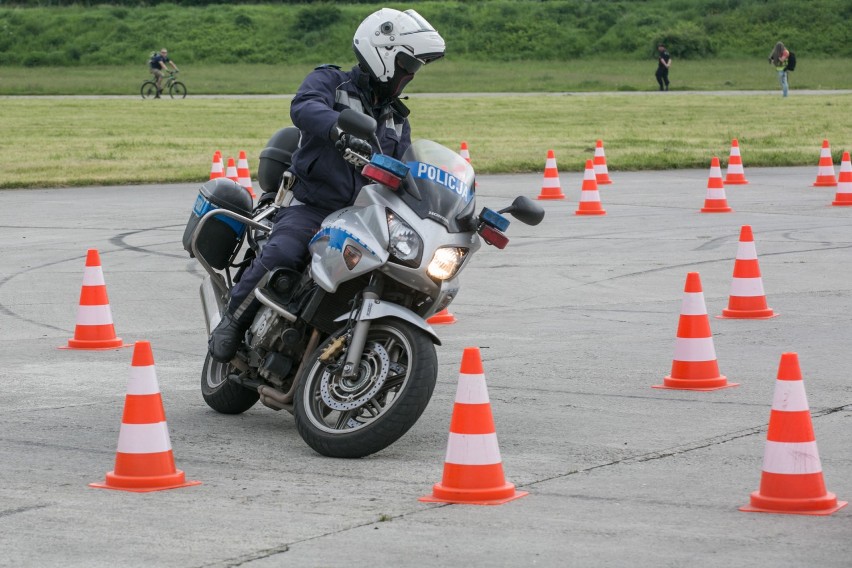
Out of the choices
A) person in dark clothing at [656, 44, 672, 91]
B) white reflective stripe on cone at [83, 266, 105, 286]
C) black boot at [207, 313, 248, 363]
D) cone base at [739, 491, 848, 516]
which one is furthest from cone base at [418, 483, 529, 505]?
person in dark clothing at [656, 44, 672, 91]

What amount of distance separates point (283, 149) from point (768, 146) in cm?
2171

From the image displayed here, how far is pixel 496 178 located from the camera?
22.8 metres

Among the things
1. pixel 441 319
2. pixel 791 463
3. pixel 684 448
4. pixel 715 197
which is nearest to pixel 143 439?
pixel 684 448

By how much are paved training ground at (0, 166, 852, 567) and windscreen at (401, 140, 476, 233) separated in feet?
3.31

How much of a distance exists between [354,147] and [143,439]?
60.5 inches

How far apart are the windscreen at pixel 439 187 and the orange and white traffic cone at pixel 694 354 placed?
197 cm

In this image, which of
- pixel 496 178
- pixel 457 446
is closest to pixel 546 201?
pixel 496 178

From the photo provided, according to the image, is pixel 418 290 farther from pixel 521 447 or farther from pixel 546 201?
pixel 546 201

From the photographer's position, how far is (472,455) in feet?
18.7

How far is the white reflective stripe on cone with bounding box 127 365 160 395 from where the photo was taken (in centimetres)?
602

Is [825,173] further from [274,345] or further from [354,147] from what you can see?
[354,147]

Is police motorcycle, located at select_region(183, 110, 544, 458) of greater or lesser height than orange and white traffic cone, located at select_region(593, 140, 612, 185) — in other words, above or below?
below

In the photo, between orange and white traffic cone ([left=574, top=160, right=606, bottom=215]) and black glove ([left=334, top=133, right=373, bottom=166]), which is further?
orange and white traffic cone ([left=574, top=160, right=606, bottom=215])

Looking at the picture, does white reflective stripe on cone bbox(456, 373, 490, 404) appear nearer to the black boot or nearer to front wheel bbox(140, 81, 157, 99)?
the black boot
